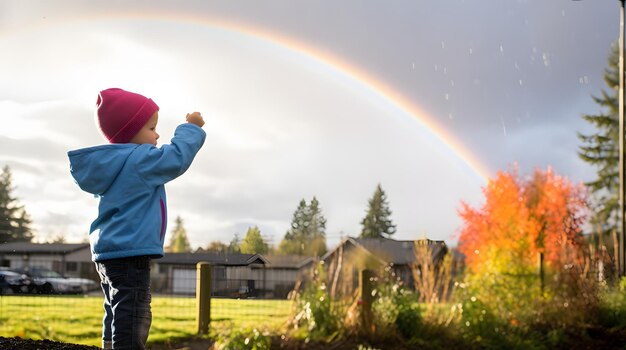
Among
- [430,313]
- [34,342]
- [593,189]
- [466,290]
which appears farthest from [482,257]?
[593,189]

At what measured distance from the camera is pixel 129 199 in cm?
274

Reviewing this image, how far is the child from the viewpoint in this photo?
2.68m

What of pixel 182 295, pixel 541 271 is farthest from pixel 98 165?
pixel 541 271

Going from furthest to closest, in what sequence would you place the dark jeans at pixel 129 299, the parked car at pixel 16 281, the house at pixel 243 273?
the parked car at pixel 16 281, the house at pixel 243 273, the dark jeans at pixel 129 299

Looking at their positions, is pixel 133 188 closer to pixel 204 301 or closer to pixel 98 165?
pixel 98 165

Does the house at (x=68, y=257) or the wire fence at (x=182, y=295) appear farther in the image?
the house at (x=68, y=257)

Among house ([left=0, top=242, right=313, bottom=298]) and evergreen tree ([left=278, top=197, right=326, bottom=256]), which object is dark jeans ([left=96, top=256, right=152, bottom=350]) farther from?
evergreen tree ([left=278, top=197, right=326, bottom=256])

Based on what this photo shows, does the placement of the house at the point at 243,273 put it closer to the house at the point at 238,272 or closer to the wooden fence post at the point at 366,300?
the house at the point at 238,272

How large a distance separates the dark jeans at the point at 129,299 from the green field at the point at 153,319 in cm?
286

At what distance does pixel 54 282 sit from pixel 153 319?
18.7 ft

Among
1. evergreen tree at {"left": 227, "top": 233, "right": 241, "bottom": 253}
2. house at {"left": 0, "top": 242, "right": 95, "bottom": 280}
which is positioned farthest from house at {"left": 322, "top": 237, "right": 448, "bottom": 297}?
house at {"left": 0, "top": 242, "right": 95, "bottom": 280}

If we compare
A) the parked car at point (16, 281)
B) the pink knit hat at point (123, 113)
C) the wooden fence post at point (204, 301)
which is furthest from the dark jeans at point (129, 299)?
the parked car at point (16, 281)

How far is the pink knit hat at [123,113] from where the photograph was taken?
286 centimetres

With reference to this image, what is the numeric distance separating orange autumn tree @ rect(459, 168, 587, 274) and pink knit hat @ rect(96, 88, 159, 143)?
23.5 ft
